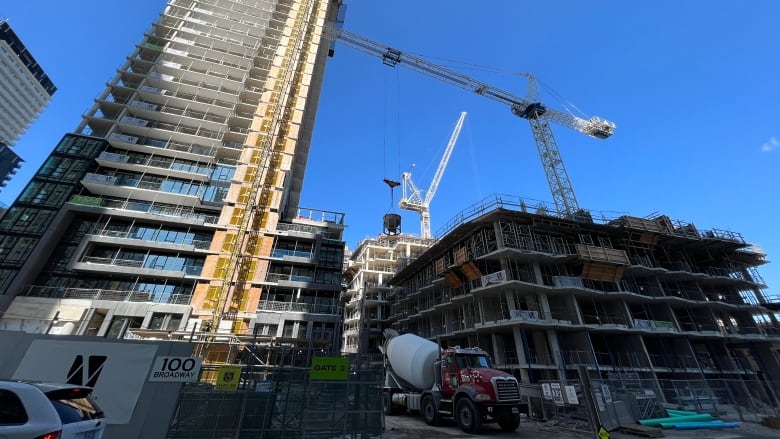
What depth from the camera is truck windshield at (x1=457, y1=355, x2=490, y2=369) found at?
1331 cm

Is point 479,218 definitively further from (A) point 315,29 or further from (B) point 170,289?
(A) point 315,29

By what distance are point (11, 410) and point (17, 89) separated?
489ft

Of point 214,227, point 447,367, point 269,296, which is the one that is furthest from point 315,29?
point 447,367

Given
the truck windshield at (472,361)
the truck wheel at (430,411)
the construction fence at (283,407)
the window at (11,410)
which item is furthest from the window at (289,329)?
the window at (11,410)

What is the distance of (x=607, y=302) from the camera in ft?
94.8

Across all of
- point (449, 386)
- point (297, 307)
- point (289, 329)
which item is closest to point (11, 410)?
point (449, 386)

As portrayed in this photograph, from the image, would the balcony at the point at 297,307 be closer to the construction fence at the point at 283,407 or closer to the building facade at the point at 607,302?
the building facade at the point at 607,302

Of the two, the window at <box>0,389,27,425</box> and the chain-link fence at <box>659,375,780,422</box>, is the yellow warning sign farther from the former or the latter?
the chain-link fence at <box>659,375,780,422</box>

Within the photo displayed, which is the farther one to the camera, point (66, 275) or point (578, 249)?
point (66, 275)

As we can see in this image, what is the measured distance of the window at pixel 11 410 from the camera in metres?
3.96

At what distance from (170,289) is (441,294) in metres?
28.9

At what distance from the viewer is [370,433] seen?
9.37 metres

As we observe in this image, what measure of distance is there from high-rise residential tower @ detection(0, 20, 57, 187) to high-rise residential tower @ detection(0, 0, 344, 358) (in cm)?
6300

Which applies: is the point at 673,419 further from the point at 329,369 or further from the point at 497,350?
the point at 329,369
